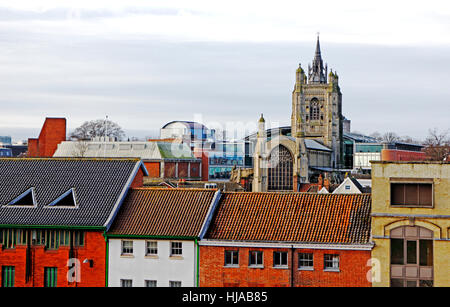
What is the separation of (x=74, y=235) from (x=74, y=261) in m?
1.24

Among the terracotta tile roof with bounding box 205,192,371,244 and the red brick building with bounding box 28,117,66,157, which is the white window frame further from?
the red brick building with bounding box 28,117,66,157

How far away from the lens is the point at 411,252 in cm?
3100

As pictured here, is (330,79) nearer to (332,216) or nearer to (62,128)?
(62,128)

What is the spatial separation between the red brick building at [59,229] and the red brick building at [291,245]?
5305mm

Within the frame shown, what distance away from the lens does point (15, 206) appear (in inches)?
1380

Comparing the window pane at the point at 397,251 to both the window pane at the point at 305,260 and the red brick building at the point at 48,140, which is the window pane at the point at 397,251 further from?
the red brick building at the point at 48,140

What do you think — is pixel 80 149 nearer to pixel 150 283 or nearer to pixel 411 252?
pixel 150 283

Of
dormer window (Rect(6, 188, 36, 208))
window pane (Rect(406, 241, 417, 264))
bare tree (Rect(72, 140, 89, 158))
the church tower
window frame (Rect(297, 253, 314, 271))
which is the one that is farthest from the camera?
the church tower

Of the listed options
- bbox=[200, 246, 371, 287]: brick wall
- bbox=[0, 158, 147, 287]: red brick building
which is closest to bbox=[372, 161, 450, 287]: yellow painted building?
bbox=[200, 246, 371, 287]: brick wall

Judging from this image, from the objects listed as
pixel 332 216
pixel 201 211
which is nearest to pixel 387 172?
pixel 332 216

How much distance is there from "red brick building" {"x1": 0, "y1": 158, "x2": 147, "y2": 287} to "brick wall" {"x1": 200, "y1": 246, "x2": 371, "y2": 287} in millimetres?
5239

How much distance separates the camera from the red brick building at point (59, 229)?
110ft

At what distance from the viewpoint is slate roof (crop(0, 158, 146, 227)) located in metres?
34.1
